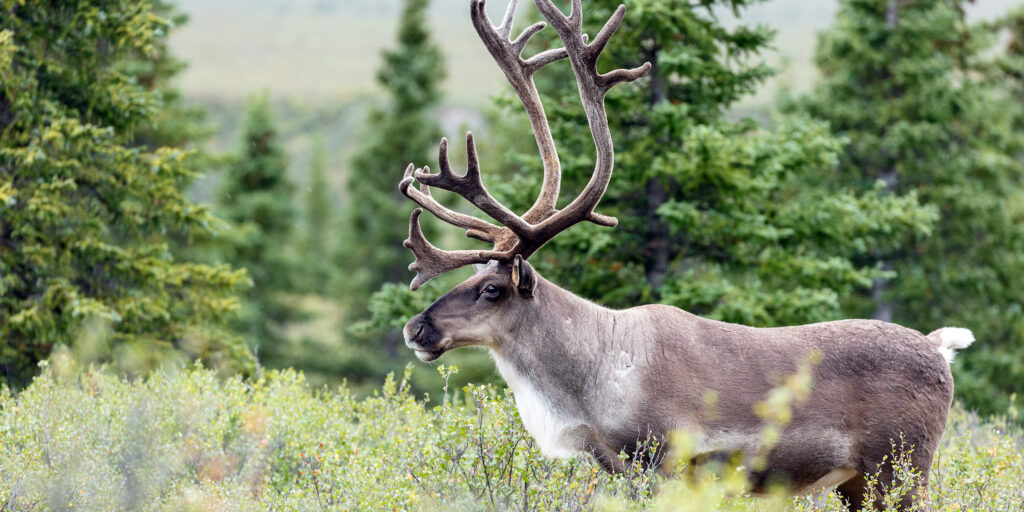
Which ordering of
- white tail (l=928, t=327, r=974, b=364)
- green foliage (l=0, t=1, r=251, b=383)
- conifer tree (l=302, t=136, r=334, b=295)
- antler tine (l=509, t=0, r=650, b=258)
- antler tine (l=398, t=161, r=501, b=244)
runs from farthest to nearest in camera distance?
conifer tree (l=302, t=136, r=334, b=295)
green foliage (l=0, t=1, r=251, b=383)
antler tine (l=398, t=161, r=501, b=244)
antler tine (l=509, t=0, r=650, b=258)
white tail (l=928, t=327, r=974, b=364)

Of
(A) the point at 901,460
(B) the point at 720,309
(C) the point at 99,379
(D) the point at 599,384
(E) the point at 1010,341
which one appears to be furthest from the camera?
(E) the point at 1010,341

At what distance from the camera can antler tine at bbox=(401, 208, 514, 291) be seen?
6309mm

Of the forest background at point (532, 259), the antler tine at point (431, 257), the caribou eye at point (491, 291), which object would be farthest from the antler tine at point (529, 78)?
the forest background at point (532, 259)

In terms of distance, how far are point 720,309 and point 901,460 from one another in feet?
14.2

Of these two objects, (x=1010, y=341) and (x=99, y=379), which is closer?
(x=99, y=379)

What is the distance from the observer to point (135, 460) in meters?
6.89

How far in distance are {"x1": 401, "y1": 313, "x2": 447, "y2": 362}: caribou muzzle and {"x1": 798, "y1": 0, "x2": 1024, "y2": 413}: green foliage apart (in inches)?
509

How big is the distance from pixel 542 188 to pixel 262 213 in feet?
63.0

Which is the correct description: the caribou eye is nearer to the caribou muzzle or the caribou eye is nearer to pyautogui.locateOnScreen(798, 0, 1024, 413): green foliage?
the caribou muzzle

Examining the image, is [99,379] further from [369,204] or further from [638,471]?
[369,204]

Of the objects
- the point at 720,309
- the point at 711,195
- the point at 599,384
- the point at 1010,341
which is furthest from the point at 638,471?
the point at 1010,341

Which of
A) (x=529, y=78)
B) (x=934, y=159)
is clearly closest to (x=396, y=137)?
(x=934, y=159)

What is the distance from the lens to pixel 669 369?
19.6 ft

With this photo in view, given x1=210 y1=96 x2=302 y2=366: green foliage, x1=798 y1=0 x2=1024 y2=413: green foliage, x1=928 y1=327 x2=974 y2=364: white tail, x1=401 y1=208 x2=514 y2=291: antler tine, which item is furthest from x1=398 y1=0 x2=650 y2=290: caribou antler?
x1=210 y1=96 x2=302 y2=366: green foliage
